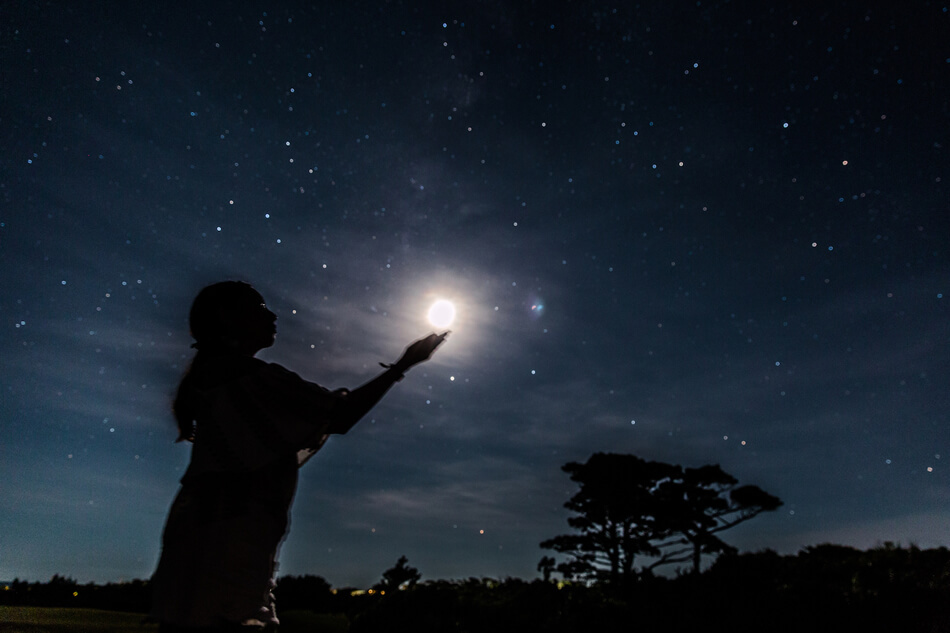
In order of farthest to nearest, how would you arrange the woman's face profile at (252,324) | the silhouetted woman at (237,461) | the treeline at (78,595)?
the treeline at (78,595) < the woman's face profile at (252,324) < the silhouetted woman at (237,461)

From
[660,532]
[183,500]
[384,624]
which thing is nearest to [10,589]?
[384,624]

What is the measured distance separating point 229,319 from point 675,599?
30.5ft

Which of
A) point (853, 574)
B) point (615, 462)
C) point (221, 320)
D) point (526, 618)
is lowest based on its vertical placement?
point (526, 618)

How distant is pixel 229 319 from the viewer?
2162mm

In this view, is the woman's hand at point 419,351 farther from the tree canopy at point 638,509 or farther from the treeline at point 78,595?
the tree canopy at point 638,509

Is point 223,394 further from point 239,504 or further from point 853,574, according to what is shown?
point 853,574

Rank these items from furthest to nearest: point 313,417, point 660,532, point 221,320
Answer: point 660,532, point 221,320, point 313,417

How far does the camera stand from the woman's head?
2164 millimetres

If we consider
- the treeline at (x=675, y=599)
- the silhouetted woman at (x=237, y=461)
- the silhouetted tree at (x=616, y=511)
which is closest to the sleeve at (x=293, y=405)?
the silhouetted woman at (x=237, y=461)

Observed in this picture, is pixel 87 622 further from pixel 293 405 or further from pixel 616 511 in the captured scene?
pixel 616 511

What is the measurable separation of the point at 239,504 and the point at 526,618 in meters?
8.20

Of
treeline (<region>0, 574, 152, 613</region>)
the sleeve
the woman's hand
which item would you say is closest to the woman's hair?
the sleeve

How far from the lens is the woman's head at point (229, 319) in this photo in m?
2.16

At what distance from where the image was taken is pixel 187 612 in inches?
65.5
